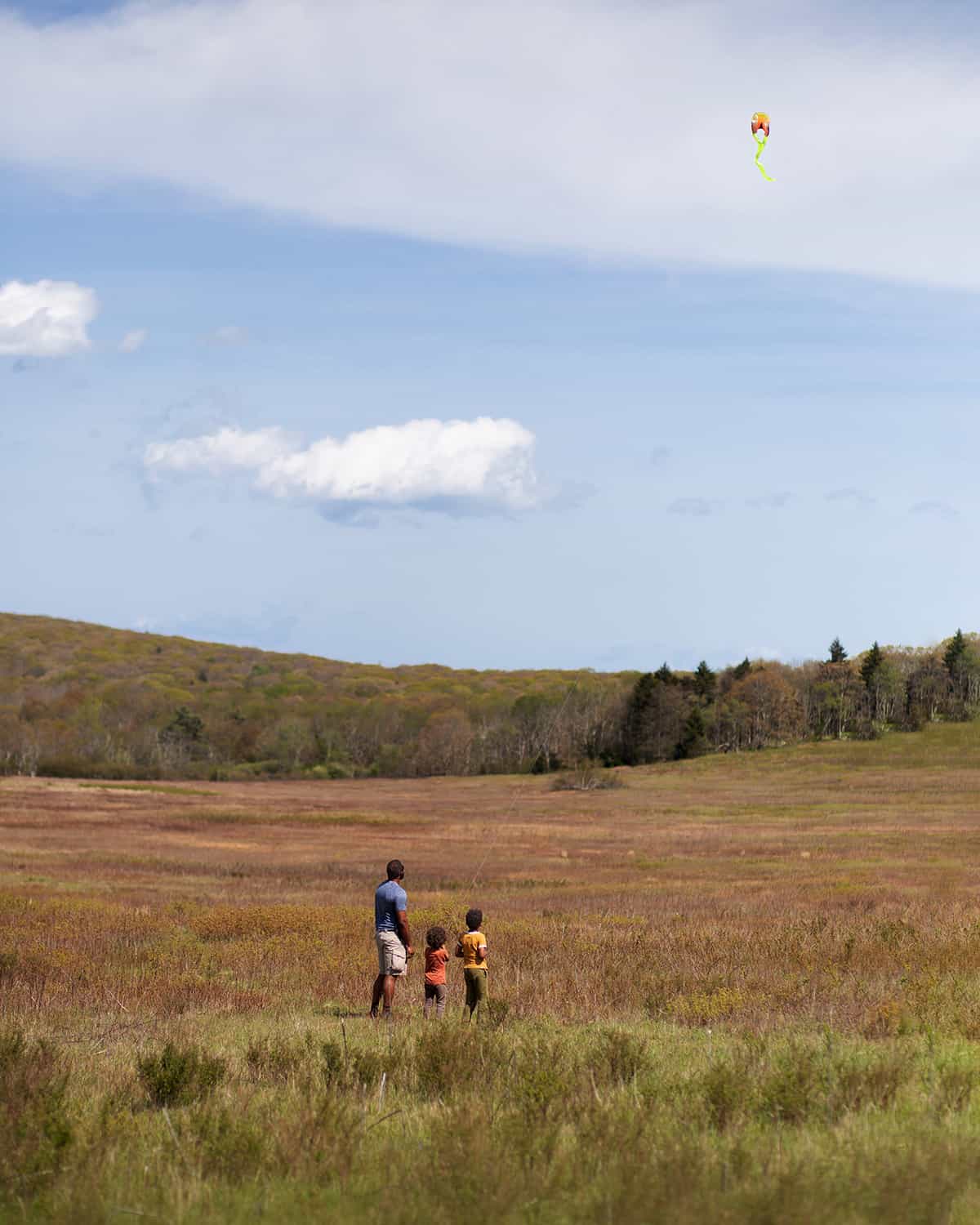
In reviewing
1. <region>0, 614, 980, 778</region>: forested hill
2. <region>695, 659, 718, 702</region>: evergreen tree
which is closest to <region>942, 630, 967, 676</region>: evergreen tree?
<region>0, 614, 980, 778</region>: forested hill

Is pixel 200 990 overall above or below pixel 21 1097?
below

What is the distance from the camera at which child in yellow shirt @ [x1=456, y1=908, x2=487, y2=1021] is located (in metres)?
12.2

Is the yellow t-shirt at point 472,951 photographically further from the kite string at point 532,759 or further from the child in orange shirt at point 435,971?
the kite string at point 532,759

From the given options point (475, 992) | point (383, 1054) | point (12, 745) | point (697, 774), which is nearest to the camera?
point (383, 1054)

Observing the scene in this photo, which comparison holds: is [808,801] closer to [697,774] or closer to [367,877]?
[697,774]

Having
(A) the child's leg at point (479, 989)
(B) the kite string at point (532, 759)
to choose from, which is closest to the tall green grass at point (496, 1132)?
(A) the child's leg at point (479, 989)

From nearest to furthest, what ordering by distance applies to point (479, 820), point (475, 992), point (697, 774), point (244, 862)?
1. point (475, 992)
2. point (244, 862)
3. point (479, 820)
4. point (697, 774)

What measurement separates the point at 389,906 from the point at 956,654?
138 m

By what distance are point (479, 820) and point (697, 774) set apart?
4626cm

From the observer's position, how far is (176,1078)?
27.7ft

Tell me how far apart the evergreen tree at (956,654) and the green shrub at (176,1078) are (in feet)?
461

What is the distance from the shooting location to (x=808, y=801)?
246 ft

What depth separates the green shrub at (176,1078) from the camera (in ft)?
27.4

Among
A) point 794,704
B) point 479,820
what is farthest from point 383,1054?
point 794,704
